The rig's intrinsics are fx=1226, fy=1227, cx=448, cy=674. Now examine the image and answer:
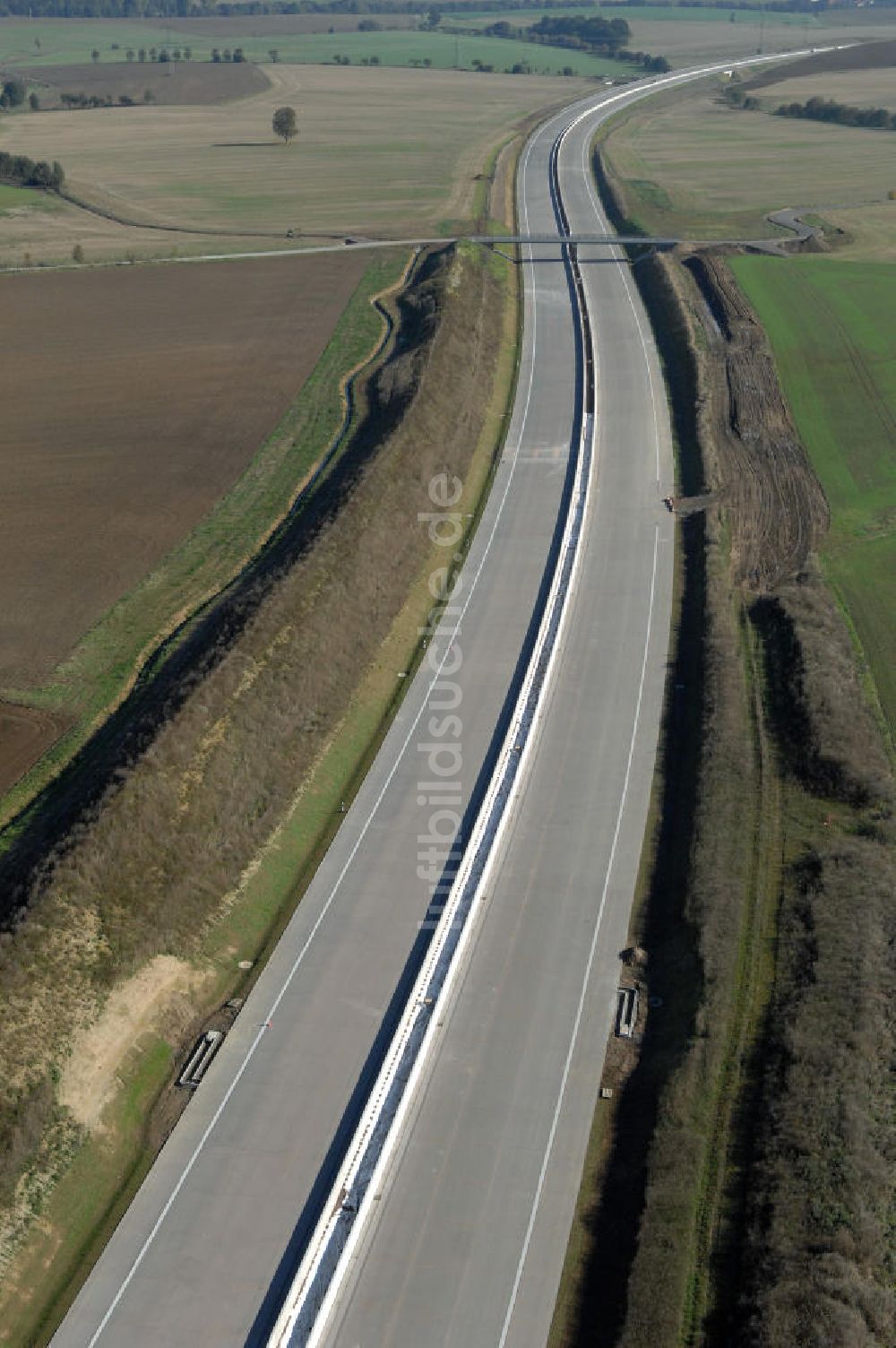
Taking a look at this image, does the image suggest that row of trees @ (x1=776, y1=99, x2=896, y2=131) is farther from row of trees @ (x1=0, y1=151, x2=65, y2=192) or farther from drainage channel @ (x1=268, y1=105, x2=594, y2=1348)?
drainage channel @ (x1=268, y1=105, x2=594, y2=1348)

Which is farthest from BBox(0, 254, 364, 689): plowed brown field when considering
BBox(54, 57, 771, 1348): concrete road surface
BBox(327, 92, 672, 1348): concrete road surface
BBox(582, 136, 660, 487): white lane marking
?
BBox(582, 136, 660, 487): white lane marking

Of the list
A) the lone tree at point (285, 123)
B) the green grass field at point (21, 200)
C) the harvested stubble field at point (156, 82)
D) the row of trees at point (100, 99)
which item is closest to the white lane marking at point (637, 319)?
the lone tree at point (285, 123)

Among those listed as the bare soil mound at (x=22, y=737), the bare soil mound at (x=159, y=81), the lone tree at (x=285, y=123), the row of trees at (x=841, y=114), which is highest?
the bare soil mound at (x=22, y=737)

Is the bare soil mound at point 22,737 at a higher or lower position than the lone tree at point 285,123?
higher

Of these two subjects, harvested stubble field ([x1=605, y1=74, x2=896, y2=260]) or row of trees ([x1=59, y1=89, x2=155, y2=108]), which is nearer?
harvested stubble field ([x1=605, y1=74, x2=896, y2=260])

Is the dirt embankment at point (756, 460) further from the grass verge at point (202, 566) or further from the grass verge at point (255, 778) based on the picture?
the grass verge at point (202, 566)

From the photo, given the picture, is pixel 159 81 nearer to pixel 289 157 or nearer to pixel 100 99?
pixel 100 99
